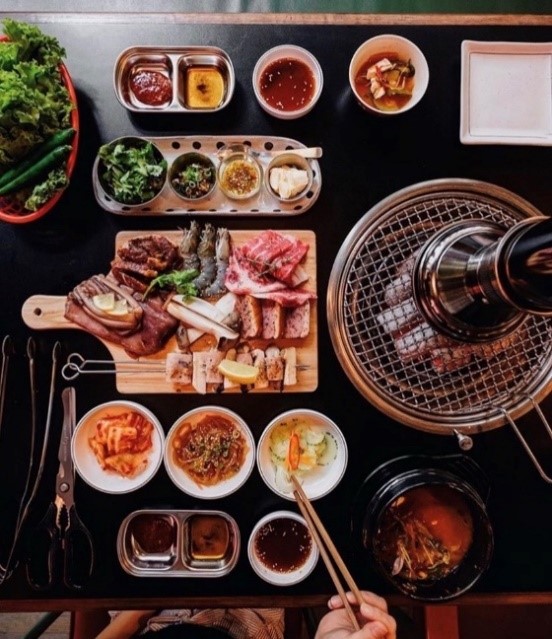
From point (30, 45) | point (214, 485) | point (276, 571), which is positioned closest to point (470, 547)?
point (276, 571)

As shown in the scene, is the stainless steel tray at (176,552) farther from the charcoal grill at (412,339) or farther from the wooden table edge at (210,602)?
the charcoal grill at (412,339)

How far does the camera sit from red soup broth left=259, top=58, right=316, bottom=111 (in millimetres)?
2672

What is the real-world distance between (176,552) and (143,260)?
126 centimetres

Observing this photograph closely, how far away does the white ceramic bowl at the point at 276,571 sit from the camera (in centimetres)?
249

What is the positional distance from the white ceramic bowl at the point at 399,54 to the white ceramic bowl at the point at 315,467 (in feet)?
4.47

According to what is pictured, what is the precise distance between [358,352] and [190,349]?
2.41 feet

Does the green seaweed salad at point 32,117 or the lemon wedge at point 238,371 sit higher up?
the green seaweed salad at point 32,117

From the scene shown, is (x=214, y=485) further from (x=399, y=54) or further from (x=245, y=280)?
(x=399, y=54)

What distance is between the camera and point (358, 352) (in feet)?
8.39

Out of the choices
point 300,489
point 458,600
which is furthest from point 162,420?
point 458,600

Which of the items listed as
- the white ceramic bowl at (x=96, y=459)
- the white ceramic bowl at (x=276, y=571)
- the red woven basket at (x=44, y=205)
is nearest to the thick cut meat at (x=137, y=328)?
the white ceramic bowl at (x=96, y=459)

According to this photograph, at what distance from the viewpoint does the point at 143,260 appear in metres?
2.59

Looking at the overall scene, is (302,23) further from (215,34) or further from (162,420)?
(162,420)

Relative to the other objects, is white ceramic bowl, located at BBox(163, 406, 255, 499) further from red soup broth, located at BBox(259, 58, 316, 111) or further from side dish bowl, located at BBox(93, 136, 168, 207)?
red soup broth, located at BBox(259, 58, 316, 111)
